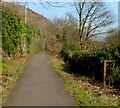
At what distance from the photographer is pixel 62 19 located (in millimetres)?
27016

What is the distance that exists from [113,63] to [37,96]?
3.64 metres

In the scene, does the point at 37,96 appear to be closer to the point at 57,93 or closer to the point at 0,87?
the point at 57,93

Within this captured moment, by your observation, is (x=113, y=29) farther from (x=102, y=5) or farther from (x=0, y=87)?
(x=0, y=87)

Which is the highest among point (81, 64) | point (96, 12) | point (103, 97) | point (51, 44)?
point (96, 12)

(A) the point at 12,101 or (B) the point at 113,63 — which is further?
(B) the point at 113,63

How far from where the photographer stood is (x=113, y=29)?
59.7 feet

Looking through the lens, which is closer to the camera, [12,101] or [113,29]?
[12,101]

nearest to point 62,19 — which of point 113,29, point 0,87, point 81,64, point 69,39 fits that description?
point 69,39

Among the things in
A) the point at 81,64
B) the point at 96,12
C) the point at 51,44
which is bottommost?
the point at 81,64

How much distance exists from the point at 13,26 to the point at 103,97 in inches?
405

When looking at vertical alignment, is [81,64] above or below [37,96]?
above

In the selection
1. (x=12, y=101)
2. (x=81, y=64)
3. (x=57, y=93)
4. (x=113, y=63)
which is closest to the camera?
(x=12, y=101)

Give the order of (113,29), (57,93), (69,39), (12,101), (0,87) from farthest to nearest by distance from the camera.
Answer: (69,39) → (113,29) → (0,87) → (57,93) → (12,101)

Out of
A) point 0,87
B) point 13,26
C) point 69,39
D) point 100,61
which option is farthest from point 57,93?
point 69,39
